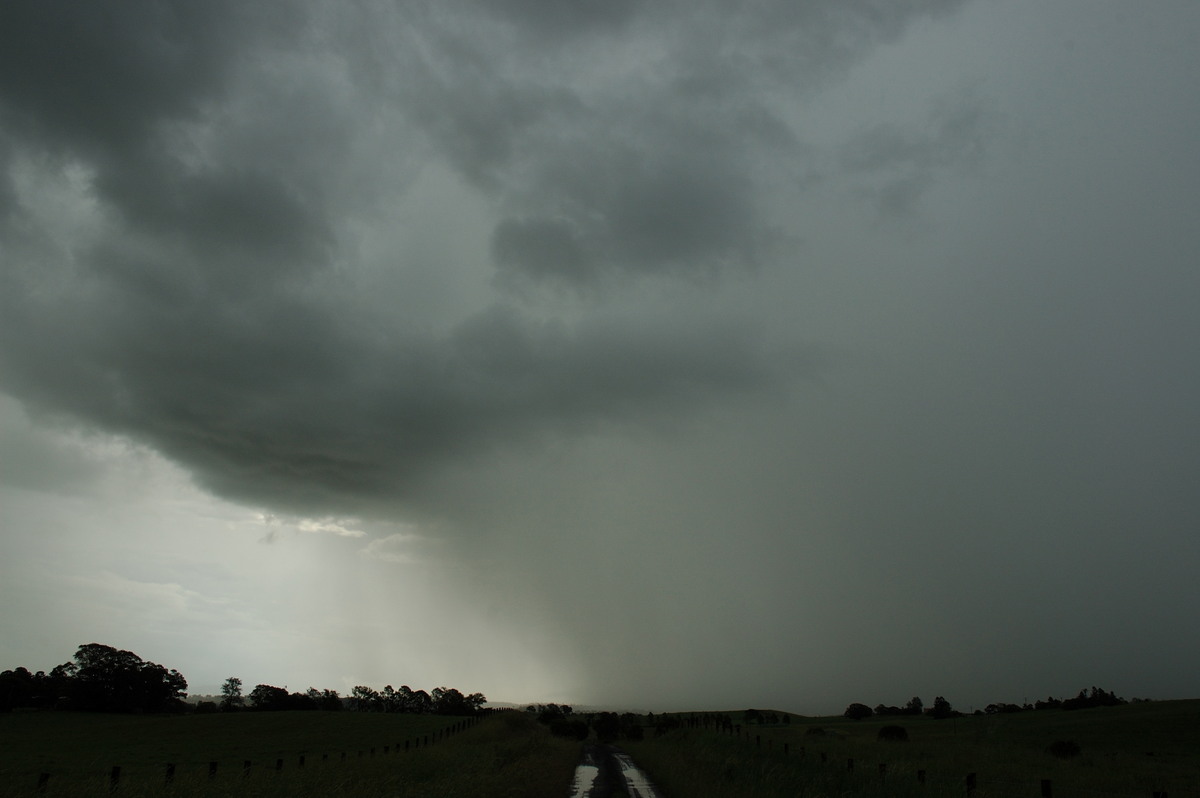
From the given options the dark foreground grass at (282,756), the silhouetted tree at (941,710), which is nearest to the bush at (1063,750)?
the dark foreground grass at (282,756)

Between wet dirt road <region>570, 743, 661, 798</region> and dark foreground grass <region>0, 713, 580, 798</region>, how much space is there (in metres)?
0.95

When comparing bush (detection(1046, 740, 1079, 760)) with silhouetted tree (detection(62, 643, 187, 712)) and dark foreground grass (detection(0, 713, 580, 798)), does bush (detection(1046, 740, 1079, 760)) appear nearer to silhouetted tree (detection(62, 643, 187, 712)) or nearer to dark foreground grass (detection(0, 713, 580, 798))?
dark foreground grass (detection(0, 713, 580, 798))

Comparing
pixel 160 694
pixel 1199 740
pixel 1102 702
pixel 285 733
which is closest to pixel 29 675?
pixel 160 694

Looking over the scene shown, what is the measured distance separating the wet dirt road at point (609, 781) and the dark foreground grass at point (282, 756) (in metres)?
0.95

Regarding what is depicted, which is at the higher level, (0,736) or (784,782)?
(784,782)

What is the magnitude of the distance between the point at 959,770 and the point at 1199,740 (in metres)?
35.7

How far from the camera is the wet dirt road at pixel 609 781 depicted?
86.3ft

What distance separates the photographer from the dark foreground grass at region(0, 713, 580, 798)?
17.2 meters

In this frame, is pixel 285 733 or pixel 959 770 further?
pixel 285 733

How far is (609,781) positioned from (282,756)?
39.3 meters

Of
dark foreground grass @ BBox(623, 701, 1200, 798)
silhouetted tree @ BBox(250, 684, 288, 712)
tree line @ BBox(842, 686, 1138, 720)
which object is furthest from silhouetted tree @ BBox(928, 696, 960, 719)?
silhouetted tree @ BBox(250, 684, 288, 712)

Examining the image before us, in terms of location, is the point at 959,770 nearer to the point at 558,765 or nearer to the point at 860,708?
the point at 558,765

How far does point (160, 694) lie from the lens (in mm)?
148625

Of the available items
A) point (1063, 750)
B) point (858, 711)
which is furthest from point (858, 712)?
point (1063, 750)
